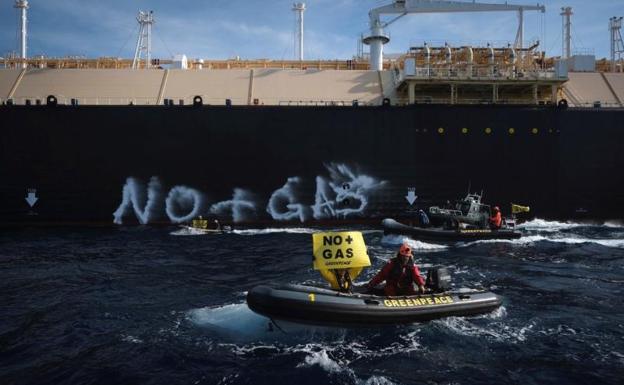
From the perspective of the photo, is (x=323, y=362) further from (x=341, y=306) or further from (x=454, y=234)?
(x=454, y=234)

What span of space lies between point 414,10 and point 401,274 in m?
26.3

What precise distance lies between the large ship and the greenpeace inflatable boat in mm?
14633

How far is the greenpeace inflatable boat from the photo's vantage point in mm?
9266

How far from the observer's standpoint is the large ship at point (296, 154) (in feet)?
79.8

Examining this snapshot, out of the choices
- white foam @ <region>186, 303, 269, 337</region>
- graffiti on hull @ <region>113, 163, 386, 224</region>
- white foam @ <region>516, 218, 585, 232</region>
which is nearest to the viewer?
white foam @ <region>186, 303, 269, 337</region>

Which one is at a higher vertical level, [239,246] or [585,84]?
[585,84]

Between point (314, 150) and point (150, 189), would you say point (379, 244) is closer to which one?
point (314, 150)

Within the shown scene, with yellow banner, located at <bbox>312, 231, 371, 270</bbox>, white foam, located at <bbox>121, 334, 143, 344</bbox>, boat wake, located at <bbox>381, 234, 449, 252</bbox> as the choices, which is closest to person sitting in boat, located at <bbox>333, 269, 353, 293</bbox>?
yellow banner, located at <bbox>312, 231, 371, 270</bbox>

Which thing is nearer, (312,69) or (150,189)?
(150,189)

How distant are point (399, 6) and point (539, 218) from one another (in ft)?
54.8

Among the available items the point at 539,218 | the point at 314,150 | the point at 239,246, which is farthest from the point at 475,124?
the point at 239,246

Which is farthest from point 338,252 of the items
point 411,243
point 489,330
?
point 411,243

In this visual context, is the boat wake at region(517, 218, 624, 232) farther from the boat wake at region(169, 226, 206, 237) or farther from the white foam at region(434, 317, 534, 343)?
the boat wake at region(169, 226, 206, 237)

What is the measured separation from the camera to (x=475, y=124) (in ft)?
84.1
